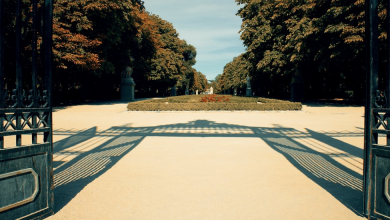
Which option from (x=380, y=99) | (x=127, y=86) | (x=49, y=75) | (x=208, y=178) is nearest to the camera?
(x=380, y=99)

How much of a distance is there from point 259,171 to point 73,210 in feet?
10.9

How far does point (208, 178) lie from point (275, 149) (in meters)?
3.17

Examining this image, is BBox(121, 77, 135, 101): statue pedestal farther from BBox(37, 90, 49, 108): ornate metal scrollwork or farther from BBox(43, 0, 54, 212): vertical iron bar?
BBox(37, 90, 49, 108): ornate metal scrollwork

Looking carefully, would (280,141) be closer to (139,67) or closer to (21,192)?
(21,192)

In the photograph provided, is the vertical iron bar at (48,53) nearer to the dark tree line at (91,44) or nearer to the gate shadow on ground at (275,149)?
the gate shadow on ground at (275,149)

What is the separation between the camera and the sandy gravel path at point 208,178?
11.1 ft

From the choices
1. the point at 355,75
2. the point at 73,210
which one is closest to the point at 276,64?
the point at 355,75

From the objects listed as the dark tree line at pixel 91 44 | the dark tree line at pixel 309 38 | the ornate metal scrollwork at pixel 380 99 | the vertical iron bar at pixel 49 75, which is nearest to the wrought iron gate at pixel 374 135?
the ornate metal scrollwork at pixel 380 99

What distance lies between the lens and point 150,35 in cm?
3719

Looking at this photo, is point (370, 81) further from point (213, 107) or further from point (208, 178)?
point (213, 107)

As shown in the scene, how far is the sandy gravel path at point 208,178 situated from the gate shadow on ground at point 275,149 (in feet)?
0.06

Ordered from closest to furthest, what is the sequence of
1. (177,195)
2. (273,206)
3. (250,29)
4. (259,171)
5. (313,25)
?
(273,206) < (177,195) < (259,171) < (313,25) < (250,29)

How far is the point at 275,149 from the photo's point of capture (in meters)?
7.12

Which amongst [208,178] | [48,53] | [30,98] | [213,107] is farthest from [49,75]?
[213,107]
